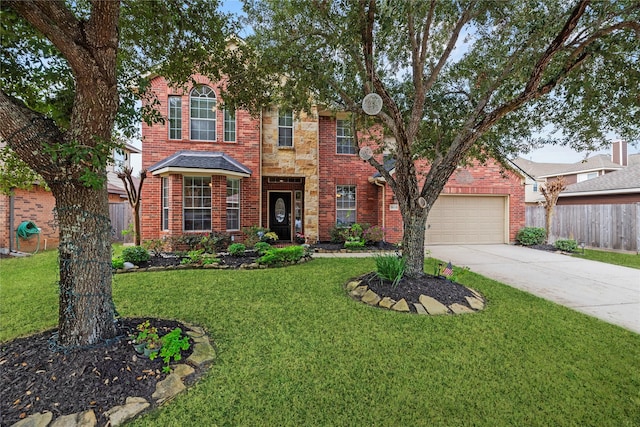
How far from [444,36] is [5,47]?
6852 mm

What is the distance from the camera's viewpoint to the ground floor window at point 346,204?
471 inches

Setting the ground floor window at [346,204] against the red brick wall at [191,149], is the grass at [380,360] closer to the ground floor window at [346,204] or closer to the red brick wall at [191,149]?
the red brick wall at [191,149]

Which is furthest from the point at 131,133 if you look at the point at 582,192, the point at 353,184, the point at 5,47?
the point at 582,192

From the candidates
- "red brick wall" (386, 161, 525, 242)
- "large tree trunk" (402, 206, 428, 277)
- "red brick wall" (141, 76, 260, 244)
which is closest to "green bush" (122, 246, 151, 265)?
"red brick wall" (141, 76, 260, 244)

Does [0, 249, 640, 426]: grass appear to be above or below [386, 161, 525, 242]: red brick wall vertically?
below

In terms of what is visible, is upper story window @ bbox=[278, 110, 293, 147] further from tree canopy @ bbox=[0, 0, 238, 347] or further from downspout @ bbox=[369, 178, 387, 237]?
tree canopy @ bbox=[0, 0, 238, 347]

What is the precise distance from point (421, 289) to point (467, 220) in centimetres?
883

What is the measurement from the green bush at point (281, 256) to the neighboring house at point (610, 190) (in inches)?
632

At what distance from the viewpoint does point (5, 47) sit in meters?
3.21

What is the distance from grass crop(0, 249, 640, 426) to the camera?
2.43m

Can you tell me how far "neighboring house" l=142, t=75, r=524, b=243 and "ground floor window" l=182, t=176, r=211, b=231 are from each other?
3 centimetres

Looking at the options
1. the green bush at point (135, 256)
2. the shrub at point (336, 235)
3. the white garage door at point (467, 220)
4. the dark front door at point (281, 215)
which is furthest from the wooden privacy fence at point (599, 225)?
the green bush at point (135, 256)

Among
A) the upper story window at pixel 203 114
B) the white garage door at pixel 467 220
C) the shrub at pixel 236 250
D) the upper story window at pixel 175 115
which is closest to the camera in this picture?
the shrub at pixel 236 250

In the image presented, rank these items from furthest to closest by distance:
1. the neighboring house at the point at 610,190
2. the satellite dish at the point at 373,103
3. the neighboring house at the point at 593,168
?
the neighboring house at the point at 593,168 < the neighboring house at the point at 610,190 < the satellite dish at the point at 373,103
